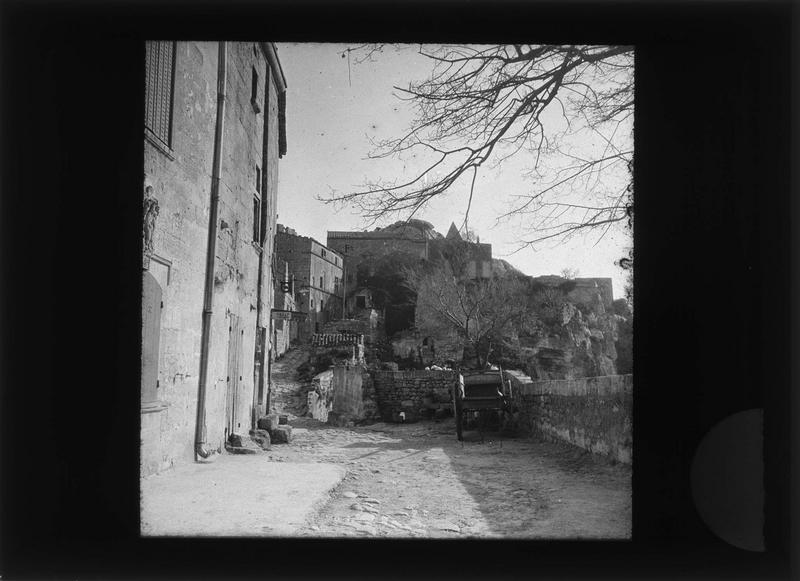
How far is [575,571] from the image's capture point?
113 inches

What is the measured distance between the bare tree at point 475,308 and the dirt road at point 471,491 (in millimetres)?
20556

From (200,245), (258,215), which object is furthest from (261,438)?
(258,215)

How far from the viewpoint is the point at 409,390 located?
15891 mm

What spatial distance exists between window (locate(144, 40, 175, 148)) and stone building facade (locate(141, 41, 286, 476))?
0.05 feet

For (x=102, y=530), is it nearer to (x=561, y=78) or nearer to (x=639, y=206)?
(x=639, y=206)

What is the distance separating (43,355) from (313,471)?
4.44 metres

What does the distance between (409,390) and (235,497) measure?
11.0 metres

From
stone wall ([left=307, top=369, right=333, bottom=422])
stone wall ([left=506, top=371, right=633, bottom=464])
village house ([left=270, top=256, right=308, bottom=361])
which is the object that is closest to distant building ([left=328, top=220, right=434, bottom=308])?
village house ([left=270, top=256, right=308, bottom=361])

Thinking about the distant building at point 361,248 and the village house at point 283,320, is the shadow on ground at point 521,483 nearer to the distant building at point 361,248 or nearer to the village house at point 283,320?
the village house at point 283,320

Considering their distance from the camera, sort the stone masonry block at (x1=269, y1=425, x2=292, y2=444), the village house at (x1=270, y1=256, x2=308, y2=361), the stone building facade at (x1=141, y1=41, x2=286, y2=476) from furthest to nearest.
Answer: the village house at (x1=270, y1=256, x2=308, y2=361)
the stone masonry block at (x1=269, y1=425, x2=292, y2=444)
the stone building facade at (x1=141, y1=41, x2=286, y2=476)

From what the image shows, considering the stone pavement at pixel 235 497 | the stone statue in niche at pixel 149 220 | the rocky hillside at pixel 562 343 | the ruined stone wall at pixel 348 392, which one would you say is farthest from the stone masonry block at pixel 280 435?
the rocky hillside at pixel 562 343

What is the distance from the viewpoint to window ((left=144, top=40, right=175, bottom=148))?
218 inches

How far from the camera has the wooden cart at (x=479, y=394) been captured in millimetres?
10945

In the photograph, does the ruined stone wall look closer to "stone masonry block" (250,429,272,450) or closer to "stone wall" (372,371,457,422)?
"stone wall" (372,371,457,422)
